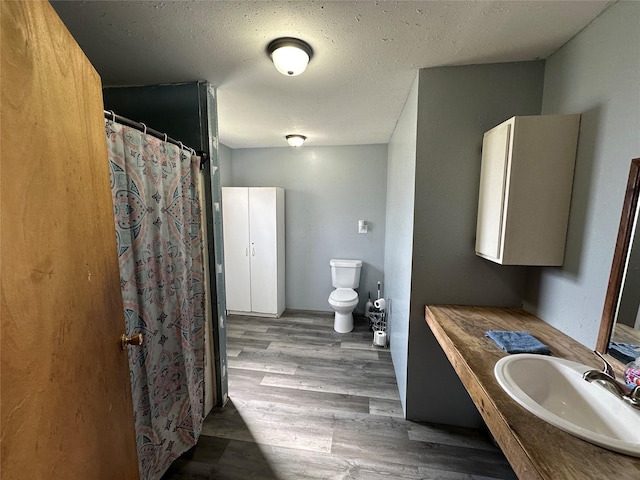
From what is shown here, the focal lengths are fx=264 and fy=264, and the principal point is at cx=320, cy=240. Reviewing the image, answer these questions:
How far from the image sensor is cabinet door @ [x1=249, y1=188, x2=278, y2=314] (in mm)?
3271

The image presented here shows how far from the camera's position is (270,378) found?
7.39 feet

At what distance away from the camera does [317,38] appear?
4.24 feet

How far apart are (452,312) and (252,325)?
7.98 feet

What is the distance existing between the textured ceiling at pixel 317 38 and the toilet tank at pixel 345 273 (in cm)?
191

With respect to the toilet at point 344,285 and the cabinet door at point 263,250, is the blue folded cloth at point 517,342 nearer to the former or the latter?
the toilet at point 344,285

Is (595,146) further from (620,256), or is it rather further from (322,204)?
(322,204)

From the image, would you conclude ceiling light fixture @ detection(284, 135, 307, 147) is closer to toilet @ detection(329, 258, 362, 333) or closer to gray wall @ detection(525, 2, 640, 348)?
toilet @ detection(329, 258, 362, 333)

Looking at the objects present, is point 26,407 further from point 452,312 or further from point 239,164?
point 239,164

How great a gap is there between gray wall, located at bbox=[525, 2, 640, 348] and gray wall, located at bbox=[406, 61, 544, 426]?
0.22 meters

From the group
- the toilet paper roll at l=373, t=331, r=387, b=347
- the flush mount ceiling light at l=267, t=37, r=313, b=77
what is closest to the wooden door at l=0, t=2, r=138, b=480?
the flush mount ceiling light at l=267, t=37, r=313, b=77

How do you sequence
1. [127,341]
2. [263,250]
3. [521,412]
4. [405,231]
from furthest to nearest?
1. [263,250]
2. [405,231]
3. [127,341]
4. [521,412]

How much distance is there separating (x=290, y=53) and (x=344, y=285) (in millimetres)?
2600

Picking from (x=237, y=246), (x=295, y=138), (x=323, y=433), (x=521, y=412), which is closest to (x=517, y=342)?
(x=521, y=412)

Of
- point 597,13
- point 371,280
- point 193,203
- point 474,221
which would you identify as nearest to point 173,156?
point 193,203
